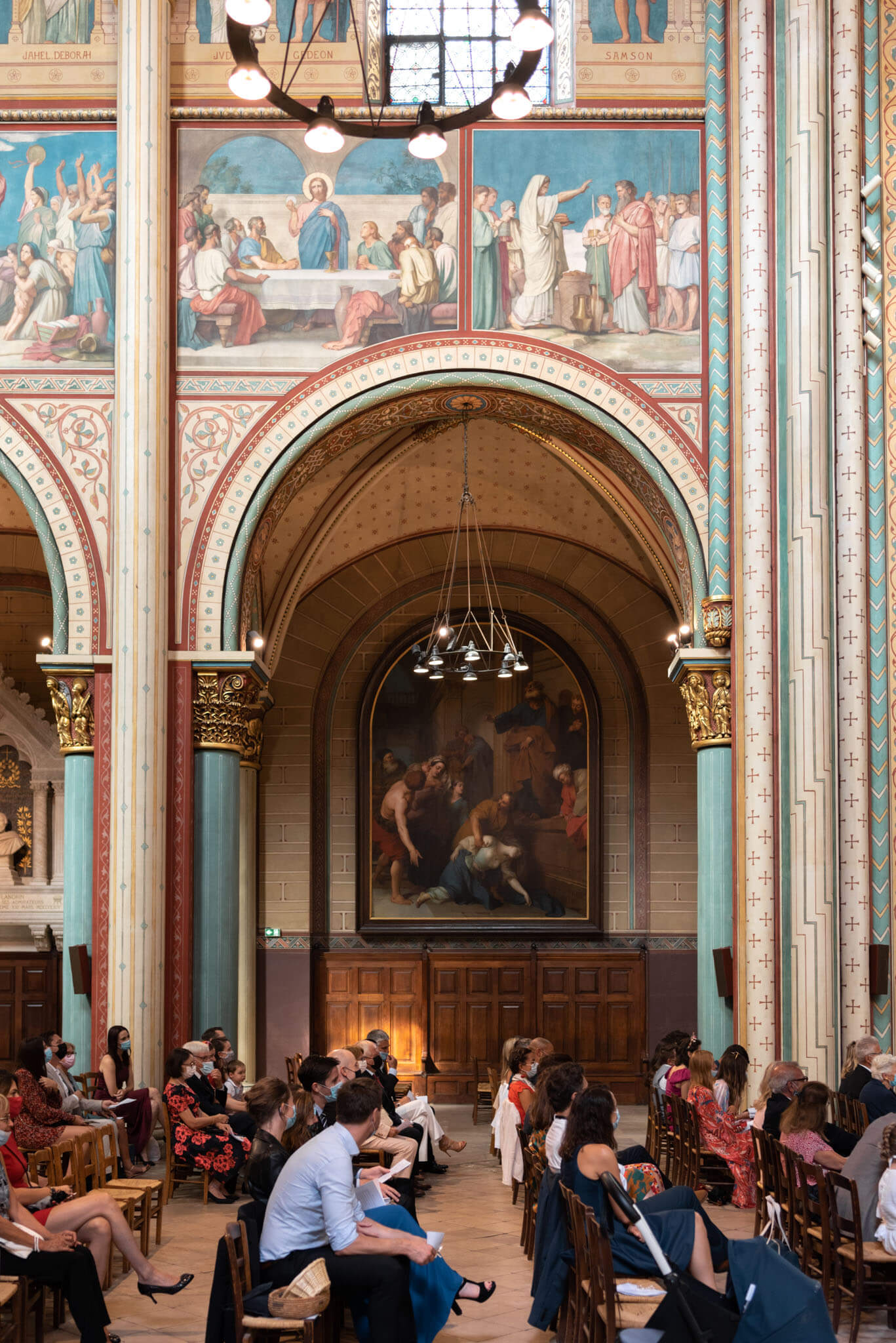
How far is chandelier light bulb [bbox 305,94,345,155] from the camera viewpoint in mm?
8250

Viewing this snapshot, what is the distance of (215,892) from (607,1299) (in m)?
7.90

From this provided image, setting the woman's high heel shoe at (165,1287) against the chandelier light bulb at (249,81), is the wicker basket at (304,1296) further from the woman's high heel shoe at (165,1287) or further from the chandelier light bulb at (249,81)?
the chandelier light bulb at (249,81)

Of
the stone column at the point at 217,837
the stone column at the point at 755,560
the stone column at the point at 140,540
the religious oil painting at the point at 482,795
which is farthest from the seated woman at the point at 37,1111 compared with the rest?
the religious oil painting at the point at 482,795

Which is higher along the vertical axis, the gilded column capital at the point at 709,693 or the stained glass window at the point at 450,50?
the stained glass window at the point at 450,50

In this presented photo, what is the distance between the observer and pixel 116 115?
13508mm

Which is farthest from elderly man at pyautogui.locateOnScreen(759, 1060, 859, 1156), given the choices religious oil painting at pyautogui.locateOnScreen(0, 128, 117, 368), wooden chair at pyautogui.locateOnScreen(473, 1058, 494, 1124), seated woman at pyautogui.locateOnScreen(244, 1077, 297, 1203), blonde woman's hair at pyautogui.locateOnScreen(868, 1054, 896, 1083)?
religious oil painting at pyautogui.locateOnScreen(0, 128, 117, 368)

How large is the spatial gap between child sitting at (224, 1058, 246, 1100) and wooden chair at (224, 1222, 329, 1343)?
6003 millimetres

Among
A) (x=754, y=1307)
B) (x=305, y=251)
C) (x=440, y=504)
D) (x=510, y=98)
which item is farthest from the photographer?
→ (x=440, y=504)

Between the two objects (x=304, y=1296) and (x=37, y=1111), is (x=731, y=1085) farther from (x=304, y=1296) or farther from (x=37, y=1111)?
(x=304, y=1296)

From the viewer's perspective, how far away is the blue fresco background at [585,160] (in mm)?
13750

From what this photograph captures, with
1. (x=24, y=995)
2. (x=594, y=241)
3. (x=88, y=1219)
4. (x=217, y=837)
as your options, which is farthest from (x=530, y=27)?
(x=24, y=995)

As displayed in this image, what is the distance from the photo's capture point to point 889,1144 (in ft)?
23.0

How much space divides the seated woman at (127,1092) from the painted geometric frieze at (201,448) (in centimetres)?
364

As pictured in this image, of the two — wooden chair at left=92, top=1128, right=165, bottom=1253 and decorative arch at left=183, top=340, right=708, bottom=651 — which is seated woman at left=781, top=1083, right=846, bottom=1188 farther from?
decorative arch at left=183, top=340, right=708, bottom=651
